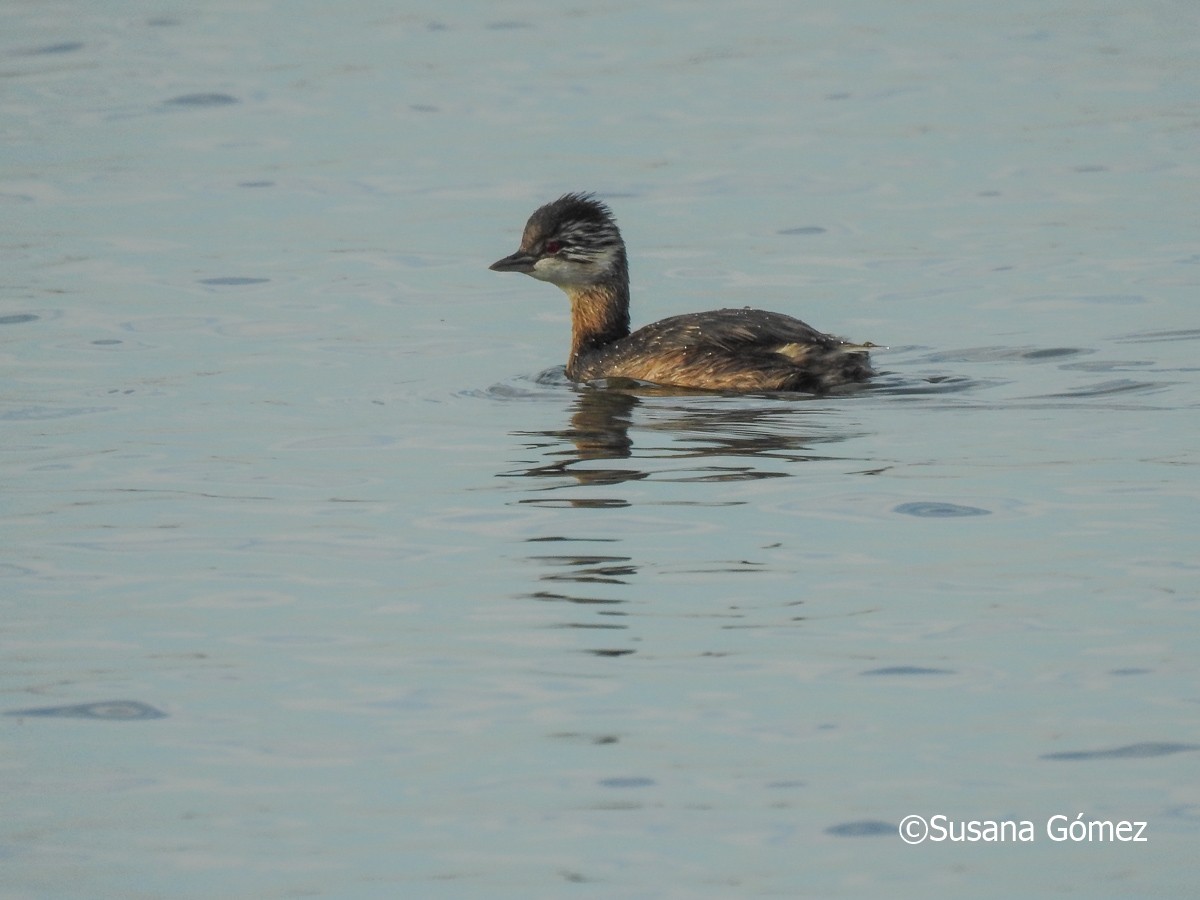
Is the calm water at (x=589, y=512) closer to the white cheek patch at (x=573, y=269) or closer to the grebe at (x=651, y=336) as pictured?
the grebe at (x=651, y=336)

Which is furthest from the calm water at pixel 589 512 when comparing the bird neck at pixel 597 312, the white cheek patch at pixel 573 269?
the white cheek patch at pixel 573 269

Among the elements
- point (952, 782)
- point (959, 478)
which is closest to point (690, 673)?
point (952, 782)

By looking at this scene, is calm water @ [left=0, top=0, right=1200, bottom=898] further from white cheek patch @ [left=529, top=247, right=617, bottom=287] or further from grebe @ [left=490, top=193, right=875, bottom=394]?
white cheek patch @ [left=529, top=247, right=617, bottom=287]

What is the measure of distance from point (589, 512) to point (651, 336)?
340 centimetres

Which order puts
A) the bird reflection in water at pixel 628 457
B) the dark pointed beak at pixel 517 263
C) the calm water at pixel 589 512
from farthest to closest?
the dark pointed beak at pixel 517 263, the bird reflection in water at pixel 628 457, the calm water at pixel 589 512

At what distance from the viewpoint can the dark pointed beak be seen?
13.4 metres

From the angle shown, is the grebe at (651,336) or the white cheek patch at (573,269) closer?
the grebe at (651,336)

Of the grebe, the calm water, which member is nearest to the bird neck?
the grebe

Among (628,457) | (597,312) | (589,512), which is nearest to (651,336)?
(597,312)

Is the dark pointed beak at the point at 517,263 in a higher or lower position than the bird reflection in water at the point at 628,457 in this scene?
higher

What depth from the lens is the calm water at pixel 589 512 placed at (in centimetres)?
627

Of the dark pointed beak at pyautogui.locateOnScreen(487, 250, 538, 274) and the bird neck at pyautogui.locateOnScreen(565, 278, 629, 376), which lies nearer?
the dark pointed beak at pyautogui.locateOnScreen(487, 250, 538, 274)

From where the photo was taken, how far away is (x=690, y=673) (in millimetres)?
7332

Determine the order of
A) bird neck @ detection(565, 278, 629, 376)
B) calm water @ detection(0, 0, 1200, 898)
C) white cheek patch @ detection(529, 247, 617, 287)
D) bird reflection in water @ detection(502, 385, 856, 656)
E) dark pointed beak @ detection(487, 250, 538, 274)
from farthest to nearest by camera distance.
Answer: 1. bird neck @ detection(565, 278, 629, 376)
2. white cheek patch @ detection(529, 247, 617, 287)
3. dark pointed beak @ detection(487, 250, 538, 274)
4. bird reflection in water @ detection(502, 385, 856, 656)
5. calm water @ detection(0, 0, 1200, 898)
